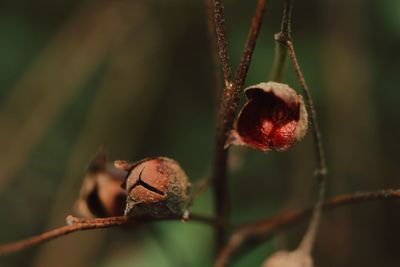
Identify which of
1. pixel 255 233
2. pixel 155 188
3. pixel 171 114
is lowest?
pixel 255 233

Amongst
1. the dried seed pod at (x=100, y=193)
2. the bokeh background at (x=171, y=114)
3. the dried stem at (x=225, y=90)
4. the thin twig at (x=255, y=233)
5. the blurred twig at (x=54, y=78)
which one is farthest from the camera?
the blurred twig at (x=54, y=78)

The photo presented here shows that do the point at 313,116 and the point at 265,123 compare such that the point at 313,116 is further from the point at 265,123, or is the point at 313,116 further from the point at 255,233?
the point at 255,233

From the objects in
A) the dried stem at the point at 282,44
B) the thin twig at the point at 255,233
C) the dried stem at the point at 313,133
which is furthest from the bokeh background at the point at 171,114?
the dried stem at the point at 282,44

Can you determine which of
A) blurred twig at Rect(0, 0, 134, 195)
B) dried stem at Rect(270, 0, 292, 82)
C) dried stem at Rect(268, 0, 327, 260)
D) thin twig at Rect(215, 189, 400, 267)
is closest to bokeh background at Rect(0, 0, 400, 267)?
blurred twig at Rect(0, 0, 134, 195)

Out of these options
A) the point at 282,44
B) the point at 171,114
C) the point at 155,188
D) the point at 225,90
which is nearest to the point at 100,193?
the point at 155,188

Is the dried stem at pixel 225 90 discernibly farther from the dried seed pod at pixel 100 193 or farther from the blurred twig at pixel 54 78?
the blurred twig at pixel 54 78

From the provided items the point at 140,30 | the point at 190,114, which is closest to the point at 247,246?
the point at 190,114

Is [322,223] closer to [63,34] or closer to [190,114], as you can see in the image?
[190,114]
